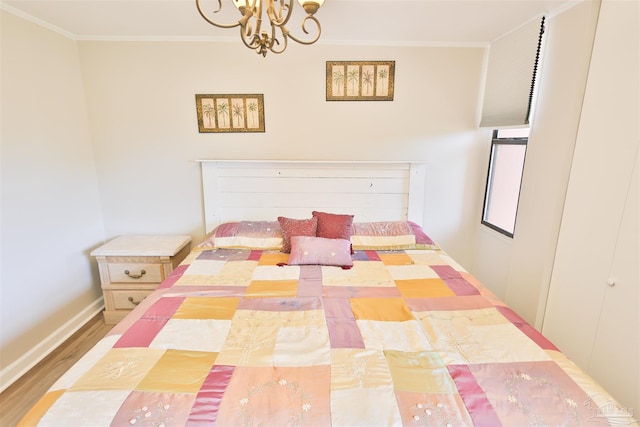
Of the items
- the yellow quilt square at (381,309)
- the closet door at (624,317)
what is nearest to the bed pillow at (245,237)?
the yellow quilt square at (381,309)

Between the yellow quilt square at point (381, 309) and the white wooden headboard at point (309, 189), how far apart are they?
1.22m

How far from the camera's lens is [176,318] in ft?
4.85

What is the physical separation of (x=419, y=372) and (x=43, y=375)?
236 cm

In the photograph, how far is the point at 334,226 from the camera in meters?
2.42

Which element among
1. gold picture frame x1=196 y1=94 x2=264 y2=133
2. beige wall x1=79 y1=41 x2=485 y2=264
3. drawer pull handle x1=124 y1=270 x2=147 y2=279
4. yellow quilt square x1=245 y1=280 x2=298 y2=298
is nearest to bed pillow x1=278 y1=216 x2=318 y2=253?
yellow quilt square x1=245 y1=280 x2=298 y2=298

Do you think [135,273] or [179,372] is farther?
[135,273]

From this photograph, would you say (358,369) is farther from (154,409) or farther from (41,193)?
(41,193)

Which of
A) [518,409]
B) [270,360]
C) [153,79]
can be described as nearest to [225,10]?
[153,79]

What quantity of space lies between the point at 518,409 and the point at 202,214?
2571 millimetres

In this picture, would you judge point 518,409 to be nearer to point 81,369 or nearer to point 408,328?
point 408,328

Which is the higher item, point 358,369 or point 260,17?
point 260,17

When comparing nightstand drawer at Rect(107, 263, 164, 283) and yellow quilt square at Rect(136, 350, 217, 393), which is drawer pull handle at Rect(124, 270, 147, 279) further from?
yellow quilt square at Rect(136, 350, 217, 393)

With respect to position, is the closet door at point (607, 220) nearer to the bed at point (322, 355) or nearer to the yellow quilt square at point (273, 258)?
the bed at point (322, 355)

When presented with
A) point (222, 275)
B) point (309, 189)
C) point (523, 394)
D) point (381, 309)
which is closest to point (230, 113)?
point (309, 189)
